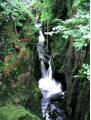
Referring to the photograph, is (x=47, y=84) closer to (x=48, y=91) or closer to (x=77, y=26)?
(x=48, y=91)

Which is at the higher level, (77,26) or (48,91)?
(77,26)

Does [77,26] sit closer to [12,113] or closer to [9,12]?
[12,113]

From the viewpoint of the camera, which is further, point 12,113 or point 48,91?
point 48,91

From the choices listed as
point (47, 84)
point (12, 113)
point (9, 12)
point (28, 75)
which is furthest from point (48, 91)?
point (9, 12)

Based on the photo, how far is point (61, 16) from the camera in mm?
12062

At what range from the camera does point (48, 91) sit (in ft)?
35.3

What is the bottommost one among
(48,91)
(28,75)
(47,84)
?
(48,91)

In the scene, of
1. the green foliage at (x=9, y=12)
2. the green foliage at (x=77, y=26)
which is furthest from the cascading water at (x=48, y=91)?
the green foliage at (x=77, y=26)

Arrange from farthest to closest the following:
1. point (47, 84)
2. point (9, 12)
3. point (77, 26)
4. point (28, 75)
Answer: point (47, 84), point (28, 75), point (9, 12), point (77, 26)

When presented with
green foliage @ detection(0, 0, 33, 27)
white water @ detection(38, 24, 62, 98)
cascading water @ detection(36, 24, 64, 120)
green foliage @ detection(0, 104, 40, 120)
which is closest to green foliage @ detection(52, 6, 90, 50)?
green foliage @ detection(0, 104, 40, 120)

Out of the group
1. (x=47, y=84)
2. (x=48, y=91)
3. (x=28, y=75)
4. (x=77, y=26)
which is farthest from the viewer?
(x=47, y=84)

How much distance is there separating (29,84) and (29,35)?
13.5 ft

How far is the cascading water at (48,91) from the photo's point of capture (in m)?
8.02

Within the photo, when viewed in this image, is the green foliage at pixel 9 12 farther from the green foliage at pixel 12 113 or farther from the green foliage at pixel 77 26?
the green foliage at pixel 77 26
